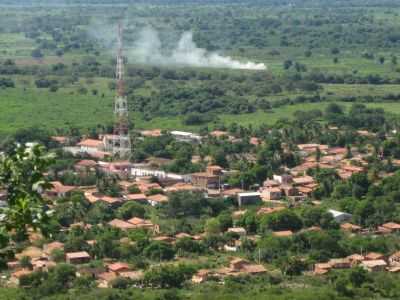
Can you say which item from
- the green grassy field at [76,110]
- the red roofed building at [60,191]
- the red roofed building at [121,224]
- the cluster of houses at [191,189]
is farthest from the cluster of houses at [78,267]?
the green grassy field at [76,110]

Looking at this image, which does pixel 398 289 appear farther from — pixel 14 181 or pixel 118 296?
pixel 14 181

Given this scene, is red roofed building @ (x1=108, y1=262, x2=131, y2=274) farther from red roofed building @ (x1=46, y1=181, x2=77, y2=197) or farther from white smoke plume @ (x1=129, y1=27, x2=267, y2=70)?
white smoke plume @ (x1=129, y1=27, x2=267, y2=70)

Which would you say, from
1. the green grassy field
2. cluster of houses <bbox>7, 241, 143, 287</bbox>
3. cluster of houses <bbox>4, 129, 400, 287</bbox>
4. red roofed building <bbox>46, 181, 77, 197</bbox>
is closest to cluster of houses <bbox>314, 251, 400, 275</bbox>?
cluster of houses <bbox>4, 129, 400, 287</bbox>

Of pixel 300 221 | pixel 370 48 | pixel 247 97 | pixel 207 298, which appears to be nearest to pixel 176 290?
pixel 207 298

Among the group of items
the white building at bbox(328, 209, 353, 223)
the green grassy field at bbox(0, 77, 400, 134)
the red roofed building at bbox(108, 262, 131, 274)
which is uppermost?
the green grassy field at bbox(0, 77, 400, 134)

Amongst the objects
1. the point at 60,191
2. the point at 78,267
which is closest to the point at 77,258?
the point at 78,267

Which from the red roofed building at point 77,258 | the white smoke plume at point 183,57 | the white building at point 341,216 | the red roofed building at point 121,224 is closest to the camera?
the red roofed building at point 77,258

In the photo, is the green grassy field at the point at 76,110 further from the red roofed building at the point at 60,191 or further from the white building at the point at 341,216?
the white building at the point at 341,216

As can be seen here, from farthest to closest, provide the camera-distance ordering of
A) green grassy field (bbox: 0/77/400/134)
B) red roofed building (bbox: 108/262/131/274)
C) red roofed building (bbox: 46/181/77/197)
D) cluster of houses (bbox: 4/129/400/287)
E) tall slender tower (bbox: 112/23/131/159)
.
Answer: green grassy field (bbox: 0/77/400/134), tall slender tower (bbox: 112/23/131/159), red roofed building (bbox: 46/181/77/197), cluster of houses (bbox: 4/129/400/287), red roofed building (bbox: 108/262/131/274)
